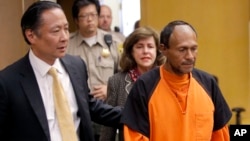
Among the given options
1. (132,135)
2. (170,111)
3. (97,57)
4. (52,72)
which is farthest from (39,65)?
(97,57)

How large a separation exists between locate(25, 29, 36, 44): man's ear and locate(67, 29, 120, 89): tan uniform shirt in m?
1.69

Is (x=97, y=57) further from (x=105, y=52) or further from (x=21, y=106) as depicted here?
(x=21, y=106)

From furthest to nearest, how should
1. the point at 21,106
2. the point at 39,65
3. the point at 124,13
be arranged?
the point at 124,13 < the point at 39,65 < the point at 21,106

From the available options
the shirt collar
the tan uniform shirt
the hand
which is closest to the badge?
the tan uniform shirt

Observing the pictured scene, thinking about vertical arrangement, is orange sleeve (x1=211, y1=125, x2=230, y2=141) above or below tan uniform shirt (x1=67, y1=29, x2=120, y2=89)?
below

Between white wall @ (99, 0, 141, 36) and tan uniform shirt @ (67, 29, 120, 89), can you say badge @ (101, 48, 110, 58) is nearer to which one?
tan uniform shirt @ (67, 29, 120, 89)

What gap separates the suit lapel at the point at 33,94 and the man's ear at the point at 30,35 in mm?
109

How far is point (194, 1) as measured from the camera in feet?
15.5

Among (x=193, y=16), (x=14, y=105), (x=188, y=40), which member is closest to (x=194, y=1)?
(x=193, y=16)

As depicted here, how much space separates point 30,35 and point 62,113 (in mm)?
382

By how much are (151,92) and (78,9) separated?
1919mm

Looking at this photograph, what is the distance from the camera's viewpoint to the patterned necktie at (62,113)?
7.86 ft

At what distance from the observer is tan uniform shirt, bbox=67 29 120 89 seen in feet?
13.5

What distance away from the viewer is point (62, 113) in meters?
2.40
